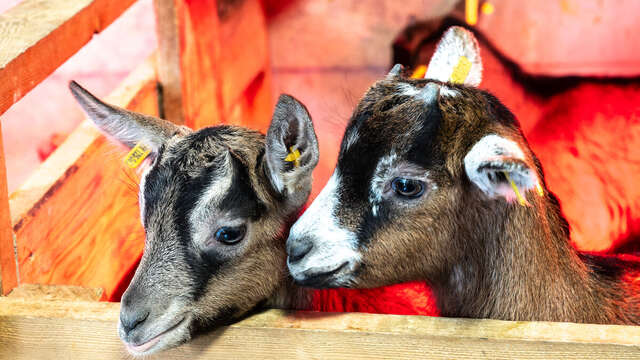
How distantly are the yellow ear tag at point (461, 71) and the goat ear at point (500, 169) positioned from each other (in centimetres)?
51

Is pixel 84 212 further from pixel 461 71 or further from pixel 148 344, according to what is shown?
pixel 461 71

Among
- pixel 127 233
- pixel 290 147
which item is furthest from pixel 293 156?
pixel 127 233

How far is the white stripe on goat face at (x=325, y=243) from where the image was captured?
196 cm

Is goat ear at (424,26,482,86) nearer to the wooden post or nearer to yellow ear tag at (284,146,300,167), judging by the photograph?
yellow ear tag at (284,146,300,167)

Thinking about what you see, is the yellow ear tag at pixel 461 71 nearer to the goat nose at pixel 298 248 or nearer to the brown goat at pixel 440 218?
the brown goat at pixel 440 218

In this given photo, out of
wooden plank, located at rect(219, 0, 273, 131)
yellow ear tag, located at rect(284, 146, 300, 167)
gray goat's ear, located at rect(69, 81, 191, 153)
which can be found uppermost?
yellow ear tag, located at rect(284, 146, 300, 167)

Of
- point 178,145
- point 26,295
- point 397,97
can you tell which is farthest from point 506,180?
point 26,295

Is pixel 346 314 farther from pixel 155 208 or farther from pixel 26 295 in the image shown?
pixel 26 295

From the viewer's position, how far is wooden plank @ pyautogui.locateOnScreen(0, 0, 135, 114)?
221cm


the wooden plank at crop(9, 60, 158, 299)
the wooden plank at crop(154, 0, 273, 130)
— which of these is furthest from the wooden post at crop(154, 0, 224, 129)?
the wooden plank at crop(9, 60, 158, 299)

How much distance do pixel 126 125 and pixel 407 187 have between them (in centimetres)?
95

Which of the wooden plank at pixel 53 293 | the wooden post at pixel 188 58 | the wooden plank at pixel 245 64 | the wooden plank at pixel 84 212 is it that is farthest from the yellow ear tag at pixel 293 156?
the wooden plank at pixel 245 64

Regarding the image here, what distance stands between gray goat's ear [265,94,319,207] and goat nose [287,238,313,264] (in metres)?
0.21

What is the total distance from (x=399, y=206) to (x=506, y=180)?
300 millimetres
